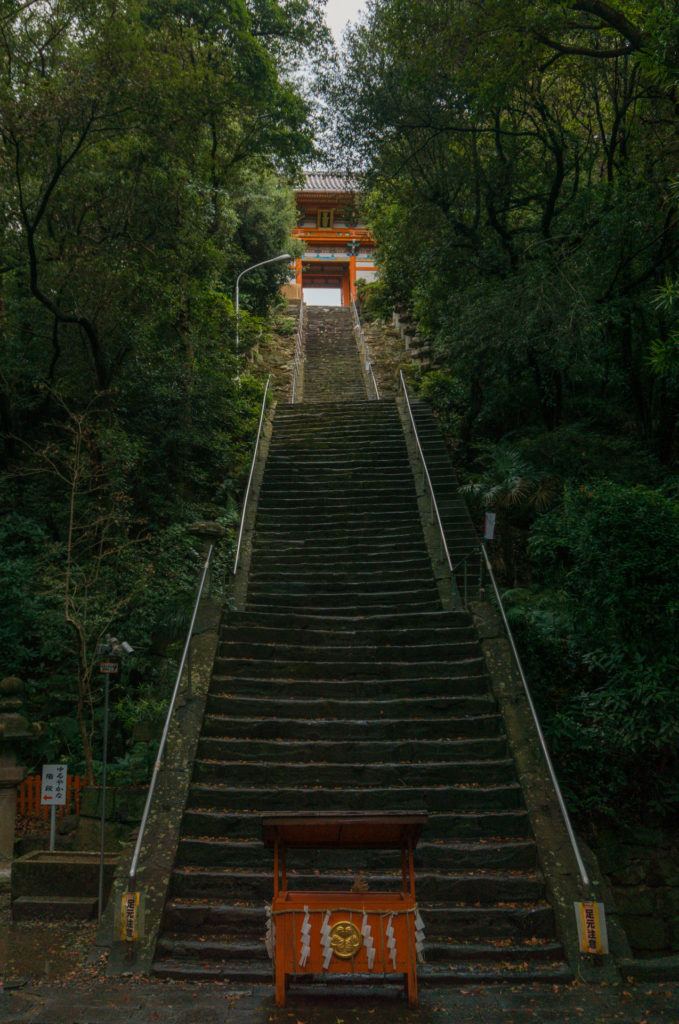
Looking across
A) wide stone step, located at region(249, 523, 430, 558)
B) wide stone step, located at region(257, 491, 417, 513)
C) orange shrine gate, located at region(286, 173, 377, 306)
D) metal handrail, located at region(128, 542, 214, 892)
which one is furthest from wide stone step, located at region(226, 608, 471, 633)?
orange shrine gate, located at region(286, 173, 377, 306)

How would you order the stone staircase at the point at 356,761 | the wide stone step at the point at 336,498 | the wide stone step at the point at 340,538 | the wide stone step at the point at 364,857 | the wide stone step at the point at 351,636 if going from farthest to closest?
1. the wide stone step at the point at 336,498
2. the wide stone step at the point at 340,538
3. the wide stone step at the point at 351,636
4. the wide stone step at the point at 364,857
5. the stone staircase at the point at 356,761

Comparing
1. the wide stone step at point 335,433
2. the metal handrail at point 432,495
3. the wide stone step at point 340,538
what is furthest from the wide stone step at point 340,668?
the wide stone step at point 335,433

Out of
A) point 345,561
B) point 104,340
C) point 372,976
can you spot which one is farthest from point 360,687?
point 104,340

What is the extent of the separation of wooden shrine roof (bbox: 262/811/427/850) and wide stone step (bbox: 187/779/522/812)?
6.00ft

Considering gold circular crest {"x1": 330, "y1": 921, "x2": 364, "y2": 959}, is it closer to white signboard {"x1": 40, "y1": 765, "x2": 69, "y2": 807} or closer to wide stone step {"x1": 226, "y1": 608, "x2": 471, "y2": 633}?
white signboard {"x1": 40, "y1": 765, "x2": 69, "y2": 807}

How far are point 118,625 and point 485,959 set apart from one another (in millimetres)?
6099

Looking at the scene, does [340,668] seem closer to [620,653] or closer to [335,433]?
[620,653]

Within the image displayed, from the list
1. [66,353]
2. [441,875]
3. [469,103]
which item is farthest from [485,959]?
[469,103]

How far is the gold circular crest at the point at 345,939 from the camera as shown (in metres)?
5.06

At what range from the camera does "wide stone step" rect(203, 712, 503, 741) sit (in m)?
7.93

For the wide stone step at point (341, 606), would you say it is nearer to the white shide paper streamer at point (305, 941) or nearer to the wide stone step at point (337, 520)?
the wide stone step at point (337, 520)

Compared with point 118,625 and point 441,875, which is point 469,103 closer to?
point 118,625

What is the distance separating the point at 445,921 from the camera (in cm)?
616

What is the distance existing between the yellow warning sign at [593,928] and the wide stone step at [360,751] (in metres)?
2.05
